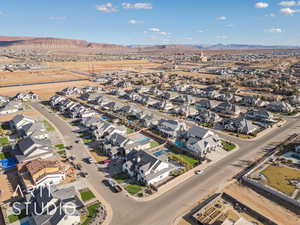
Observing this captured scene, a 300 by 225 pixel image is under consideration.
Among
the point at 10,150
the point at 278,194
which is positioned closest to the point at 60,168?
the point at 10,150

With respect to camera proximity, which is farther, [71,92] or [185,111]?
[71,92]

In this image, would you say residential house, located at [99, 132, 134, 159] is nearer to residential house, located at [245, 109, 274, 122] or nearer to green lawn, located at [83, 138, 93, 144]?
green lawn, located at [83, 138, 93, 144]

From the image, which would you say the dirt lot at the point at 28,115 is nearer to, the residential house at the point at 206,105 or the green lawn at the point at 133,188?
the green lawn at the point at 133,188

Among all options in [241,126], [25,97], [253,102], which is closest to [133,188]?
[241,126]

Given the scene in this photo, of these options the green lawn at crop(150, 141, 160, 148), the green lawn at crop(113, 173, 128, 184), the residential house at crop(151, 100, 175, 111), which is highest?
the residential house at crop(151, 100, 175, 111)

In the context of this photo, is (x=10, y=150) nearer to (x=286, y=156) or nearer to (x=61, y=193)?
(x=61, y=193)

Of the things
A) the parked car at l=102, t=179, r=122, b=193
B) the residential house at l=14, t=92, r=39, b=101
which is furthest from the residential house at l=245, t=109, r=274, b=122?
the residential house at l=14, t=92, r=39, b=101

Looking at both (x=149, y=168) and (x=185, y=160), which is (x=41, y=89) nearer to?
(x=185, y=160)
